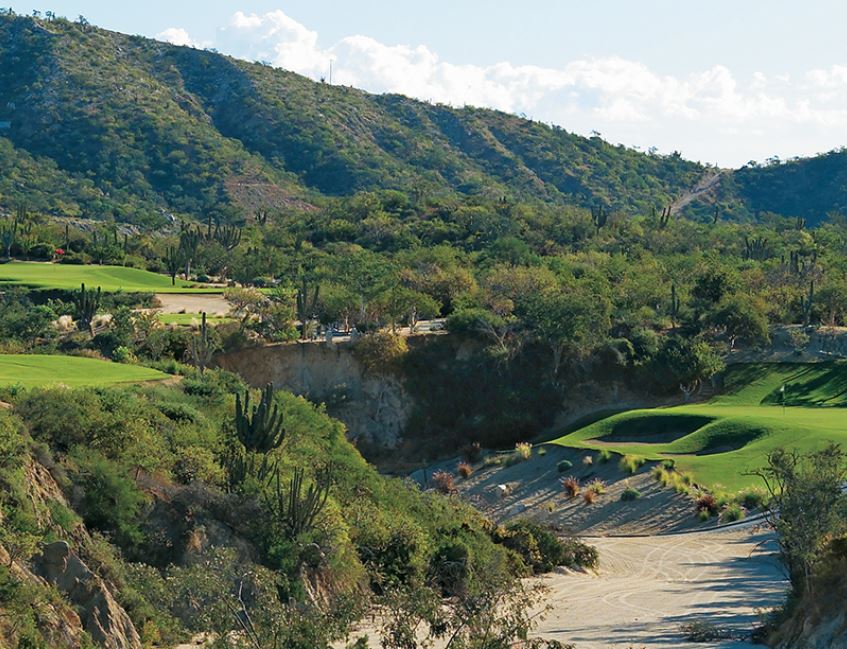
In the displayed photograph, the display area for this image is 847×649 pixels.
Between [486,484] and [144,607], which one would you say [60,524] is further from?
[486,484]

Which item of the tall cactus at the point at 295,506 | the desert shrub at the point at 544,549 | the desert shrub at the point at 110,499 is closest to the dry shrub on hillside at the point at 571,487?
the desert shrub at the point at 544,549

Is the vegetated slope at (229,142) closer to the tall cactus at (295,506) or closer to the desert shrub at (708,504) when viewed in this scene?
the desert shrub at (708,504)

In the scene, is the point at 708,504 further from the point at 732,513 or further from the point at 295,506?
the point at 295,506

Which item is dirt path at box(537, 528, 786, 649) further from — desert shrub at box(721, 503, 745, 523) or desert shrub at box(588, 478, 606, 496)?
desert shrub at box(588, 478, 606, 496)

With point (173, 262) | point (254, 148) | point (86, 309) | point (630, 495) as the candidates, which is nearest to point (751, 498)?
point (630, 495)

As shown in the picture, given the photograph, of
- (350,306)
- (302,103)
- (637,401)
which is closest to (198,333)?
(350,306)

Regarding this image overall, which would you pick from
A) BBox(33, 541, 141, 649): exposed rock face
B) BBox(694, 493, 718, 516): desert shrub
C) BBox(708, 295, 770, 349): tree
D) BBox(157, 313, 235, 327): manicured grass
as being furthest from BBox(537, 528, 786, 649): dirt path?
BBox(157, 313, 235, 327): manicured grass

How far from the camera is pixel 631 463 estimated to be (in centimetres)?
5456

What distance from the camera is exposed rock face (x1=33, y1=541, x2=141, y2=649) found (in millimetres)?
28234

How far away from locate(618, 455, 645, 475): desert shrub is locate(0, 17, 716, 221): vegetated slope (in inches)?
3249

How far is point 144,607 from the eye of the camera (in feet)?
98.2

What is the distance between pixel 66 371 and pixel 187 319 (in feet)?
65.6

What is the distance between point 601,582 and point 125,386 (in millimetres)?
16231

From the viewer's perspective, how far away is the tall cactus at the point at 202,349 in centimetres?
5872
